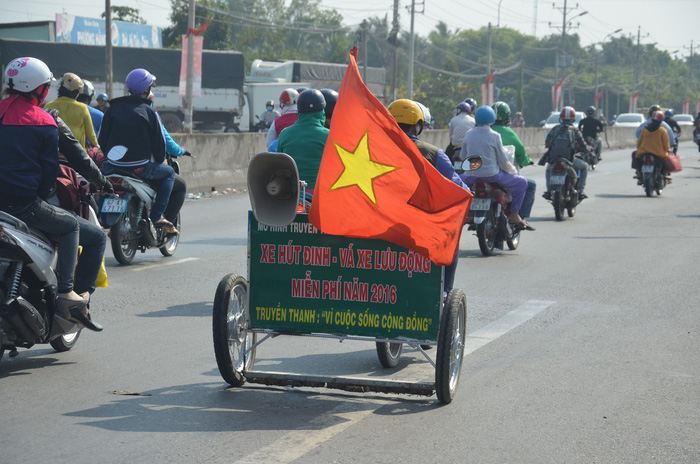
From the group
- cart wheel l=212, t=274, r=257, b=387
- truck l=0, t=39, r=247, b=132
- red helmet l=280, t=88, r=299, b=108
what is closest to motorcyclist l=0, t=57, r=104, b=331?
cart wheel l=212, t=274, r=257, b=387

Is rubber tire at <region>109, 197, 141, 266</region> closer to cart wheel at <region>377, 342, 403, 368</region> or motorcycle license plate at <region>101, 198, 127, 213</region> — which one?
motorcycle license plate at <region>101, 198, 127, 213</region>

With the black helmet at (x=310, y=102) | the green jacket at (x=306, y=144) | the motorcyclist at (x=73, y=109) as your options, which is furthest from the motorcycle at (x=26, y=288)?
the motorcyclist at (x=73, y=109)

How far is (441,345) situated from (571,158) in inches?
470

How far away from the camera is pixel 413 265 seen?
570 centimetres

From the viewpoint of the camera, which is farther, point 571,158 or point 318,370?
point 571,158

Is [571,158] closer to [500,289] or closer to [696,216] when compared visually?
[696,216]

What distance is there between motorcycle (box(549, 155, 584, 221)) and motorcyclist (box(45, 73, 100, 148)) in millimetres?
8393

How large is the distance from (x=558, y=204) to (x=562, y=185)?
0.32 m

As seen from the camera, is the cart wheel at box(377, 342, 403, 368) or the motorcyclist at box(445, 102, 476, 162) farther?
the motorcyclist at box(445, 102, 476, 162)

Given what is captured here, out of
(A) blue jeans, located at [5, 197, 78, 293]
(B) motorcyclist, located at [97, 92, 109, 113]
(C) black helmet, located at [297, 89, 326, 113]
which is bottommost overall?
(A) blue jeans, located at [5, 197, 78, 293]

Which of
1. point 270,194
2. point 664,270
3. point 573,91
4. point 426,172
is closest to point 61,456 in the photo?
point 270,194

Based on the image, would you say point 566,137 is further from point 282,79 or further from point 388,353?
point 282,79

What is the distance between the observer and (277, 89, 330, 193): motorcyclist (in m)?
6.75

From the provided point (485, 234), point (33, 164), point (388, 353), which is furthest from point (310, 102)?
Answer: point (485, 234)
